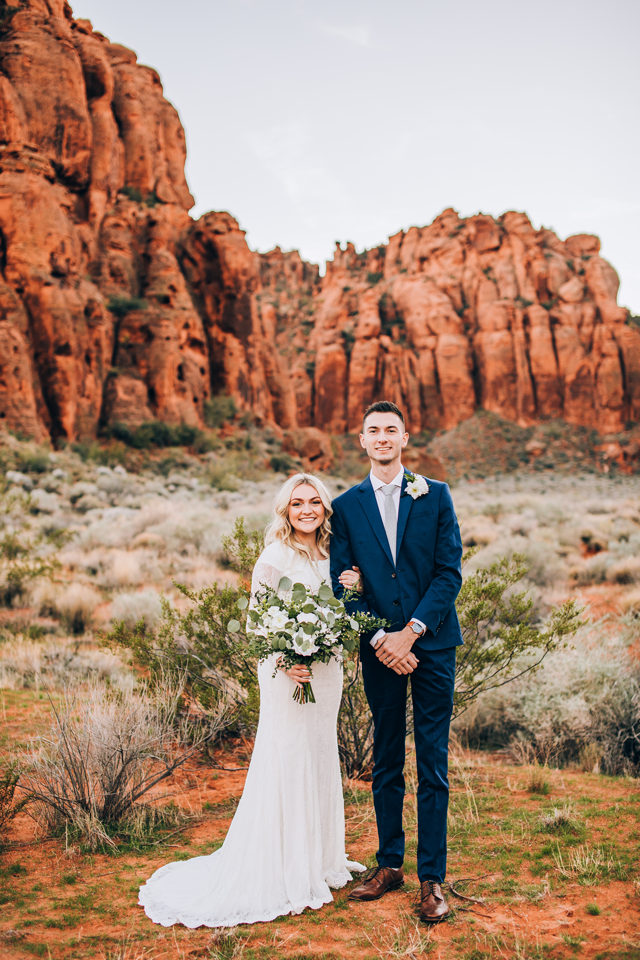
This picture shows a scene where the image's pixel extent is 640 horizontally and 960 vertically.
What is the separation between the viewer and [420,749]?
3.43 m

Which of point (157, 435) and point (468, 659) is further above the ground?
point (157, 435)

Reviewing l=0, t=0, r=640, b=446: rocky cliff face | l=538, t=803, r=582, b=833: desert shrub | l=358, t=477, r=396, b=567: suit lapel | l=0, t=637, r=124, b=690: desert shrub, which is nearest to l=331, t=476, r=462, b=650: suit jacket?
l=358, t=477, r=396, b=567: suit lapel

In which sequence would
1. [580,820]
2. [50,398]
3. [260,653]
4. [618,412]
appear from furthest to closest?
[618,412]
[50,398]
[580,820]
[260,653]

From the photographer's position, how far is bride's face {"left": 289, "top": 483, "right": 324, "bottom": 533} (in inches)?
144

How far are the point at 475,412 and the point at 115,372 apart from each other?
133ft

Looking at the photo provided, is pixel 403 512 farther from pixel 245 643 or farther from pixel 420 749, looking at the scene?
pixel 245 643

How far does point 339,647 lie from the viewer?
132 inches

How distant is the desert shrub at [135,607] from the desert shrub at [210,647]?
10.0 ft

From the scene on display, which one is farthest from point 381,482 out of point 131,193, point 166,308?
point 131,193

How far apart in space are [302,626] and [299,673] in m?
0.31

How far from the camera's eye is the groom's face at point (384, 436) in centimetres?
369

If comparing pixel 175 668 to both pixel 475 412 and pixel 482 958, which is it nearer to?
Result: pixel 482 958

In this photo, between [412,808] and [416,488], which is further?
[412,808]

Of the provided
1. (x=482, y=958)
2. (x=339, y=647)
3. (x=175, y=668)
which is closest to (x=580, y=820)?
(x=482, y=958)
